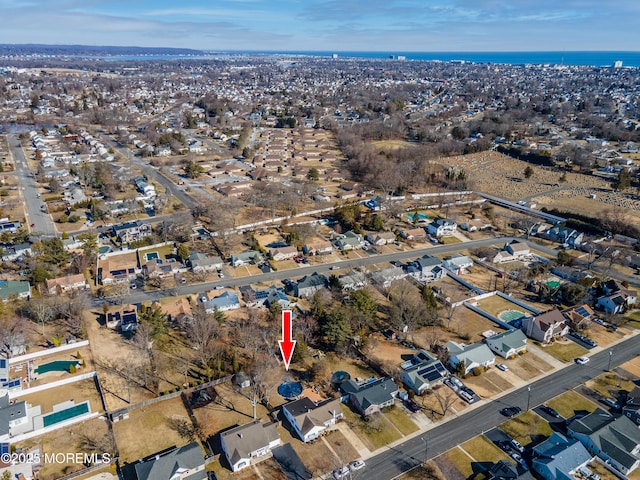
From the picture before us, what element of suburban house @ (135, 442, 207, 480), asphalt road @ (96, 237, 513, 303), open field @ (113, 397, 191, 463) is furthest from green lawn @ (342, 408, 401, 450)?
asphalt road @ (96, 237, 513, 303)

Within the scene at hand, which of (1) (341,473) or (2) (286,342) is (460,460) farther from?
(2) (286,342)

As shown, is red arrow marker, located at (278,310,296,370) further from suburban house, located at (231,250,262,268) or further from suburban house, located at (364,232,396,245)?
suburban house, located at (364,232,396,245)

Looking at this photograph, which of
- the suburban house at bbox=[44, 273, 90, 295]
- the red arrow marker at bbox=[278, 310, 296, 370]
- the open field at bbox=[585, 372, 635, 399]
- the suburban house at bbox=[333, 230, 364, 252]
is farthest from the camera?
the suburban house at bbox=[333, 230, 364, 252]

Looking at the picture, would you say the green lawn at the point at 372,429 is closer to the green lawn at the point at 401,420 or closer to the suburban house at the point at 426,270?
the green lawn at the point at 401,420

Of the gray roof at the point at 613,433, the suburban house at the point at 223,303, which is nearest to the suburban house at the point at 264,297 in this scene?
the suburban house at the point at 223,303

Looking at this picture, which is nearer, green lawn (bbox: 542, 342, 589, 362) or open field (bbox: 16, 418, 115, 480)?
open field (bbox: 16, 418, 115, 480)

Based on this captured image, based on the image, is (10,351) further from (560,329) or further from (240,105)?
(240,105)

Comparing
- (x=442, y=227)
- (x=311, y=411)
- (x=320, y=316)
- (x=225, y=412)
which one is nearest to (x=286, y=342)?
(x=320, y=316)
